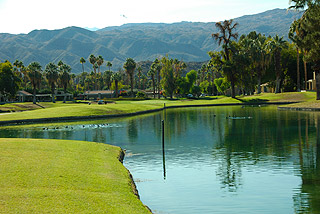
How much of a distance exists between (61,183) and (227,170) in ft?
38.5

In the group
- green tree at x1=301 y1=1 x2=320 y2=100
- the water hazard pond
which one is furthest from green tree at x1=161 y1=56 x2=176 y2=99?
the water hazard pond

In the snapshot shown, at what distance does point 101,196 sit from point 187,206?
4.31 metres

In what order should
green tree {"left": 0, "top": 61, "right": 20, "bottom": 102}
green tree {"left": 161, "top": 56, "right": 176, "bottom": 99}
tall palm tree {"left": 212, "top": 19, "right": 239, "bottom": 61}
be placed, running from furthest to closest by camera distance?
green tree {"left": 161, "top": 56, "right": 176, "bottom": 99} → green tree {"left": 0, "top": 61, "right": 20, "bottom": 102} → tall palm tree {"left": 212, "top": 19, "right": 239, "bottom": 61}

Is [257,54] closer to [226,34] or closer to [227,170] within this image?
[226,34]

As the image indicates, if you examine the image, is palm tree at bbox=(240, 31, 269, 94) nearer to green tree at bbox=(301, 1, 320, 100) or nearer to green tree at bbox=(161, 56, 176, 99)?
green tree at bbox=(301, 1, 320, 100)

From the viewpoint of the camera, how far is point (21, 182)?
603 inches

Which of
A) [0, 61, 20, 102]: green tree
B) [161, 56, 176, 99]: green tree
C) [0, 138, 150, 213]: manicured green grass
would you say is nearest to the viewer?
[0, 138, 150, 213]: manicured green grass

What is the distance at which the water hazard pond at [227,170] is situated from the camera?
56.2ft

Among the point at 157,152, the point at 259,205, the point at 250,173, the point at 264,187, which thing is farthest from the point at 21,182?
the point at 157,152

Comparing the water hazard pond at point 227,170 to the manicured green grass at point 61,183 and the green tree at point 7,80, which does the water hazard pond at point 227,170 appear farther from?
the green tree at point 7,80

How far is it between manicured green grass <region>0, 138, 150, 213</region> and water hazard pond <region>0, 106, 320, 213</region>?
210cm

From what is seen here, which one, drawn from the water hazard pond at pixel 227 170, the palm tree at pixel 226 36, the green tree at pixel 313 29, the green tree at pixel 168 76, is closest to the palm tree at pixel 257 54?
the palm tree at pixel 226 36

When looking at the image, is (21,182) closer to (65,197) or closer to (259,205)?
(65,197)

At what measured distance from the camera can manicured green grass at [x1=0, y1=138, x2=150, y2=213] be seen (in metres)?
12.8
